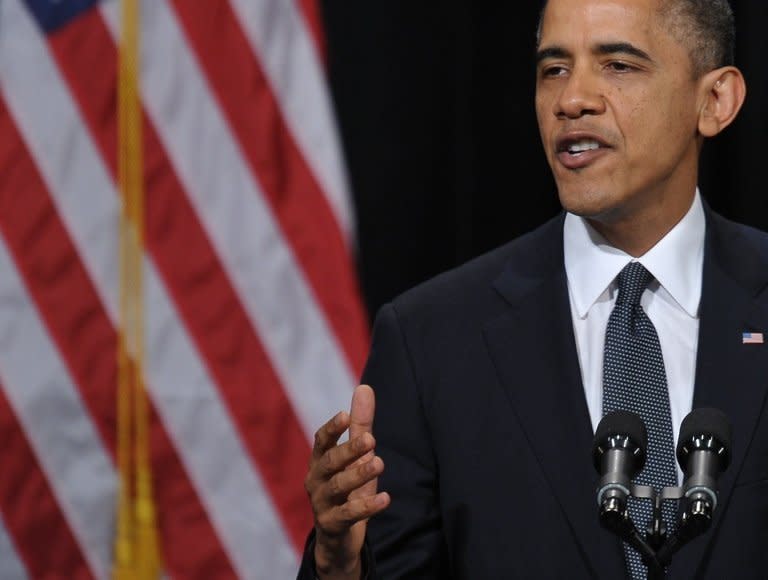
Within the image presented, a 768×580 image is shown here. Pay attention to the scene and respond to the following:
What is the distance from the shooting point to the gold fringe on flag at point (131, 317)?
114 inches

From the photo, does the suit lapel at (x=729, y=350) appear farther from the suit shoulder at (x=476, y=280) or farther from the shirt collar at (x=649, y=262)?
the suit shoulder at (x=476, y=280)

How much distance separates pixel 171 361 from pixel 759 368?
4.98ft

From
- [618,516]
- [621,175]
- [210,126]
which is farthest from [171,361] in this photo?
[618,516]

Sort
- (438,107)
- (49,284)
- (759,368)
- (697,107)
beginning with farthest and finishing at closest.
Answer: (438,107) → (49,284) → (697,107) → (759,368)

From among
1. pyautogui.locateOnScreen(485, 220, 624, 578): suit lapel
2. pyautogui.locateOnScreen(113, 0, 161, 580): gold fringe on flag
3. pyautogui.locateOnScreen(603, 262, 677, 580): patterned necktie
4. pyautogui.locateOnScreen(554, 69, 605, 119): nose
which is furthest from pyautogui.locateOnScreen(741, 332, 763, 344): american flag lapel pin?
pyautogui.locateOnScreen(113, 0, 161, 580): gold fringe on flag

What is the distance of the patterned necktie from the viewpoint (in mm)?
1651

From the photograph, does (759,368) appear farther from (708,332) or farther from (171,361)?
(171,361)

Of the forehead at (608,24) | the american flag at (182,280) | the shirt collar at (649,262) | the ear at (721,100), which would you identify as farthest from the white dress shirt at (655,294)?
the american flag at (182,280)

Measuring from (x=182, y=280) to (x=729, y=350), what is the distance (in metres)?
1.48

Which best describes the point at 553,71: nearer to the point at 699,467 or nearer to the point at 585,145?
the point at 585,145

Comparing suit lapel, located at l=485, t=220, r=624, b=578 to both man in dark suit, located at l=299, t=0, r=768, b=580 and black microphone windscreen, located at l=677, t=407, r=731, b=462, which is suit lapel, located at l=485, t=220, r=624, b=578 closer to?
man in dark suit, located at l=299, t=0, r=768, b=580

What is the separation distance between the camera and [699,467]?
1295mm

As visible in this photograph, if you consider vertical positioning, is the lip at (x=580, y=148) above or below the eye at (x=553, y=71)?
below

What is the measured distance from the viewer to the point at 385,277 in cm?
309
